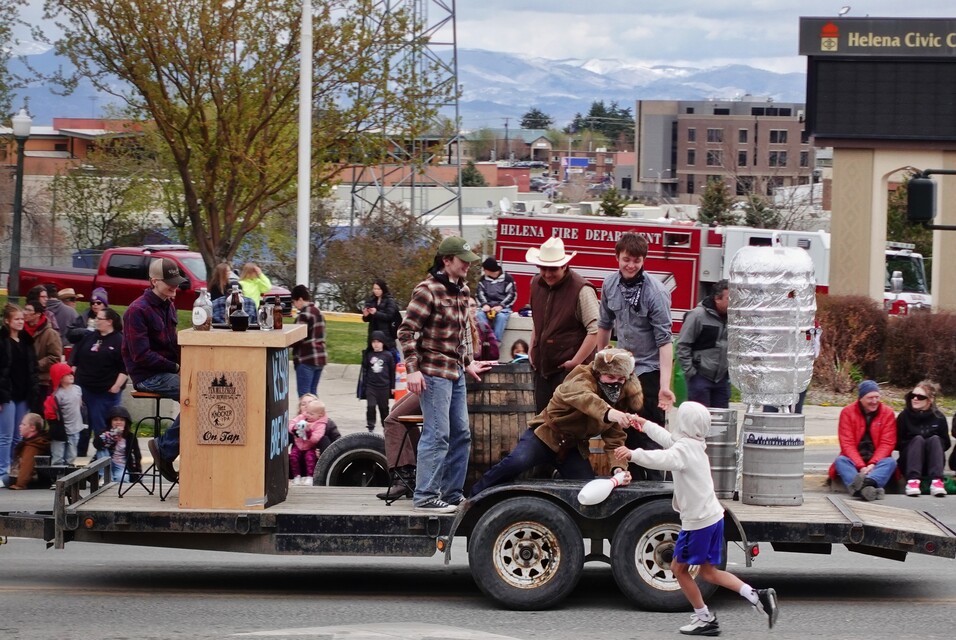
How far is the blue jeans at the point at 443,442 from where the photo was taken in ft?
28.2

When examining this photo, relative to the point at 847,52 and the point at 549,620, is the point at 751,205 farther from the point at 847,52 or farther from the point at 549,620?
the point at 549,620

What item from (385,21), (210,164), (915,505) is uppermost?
(385,21)

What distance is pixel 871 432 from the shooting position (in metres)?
13.5

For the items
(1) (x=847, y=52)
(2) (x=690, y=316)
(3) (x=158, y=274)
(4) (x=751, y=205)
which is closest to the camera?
(3) (x=158, y=274)

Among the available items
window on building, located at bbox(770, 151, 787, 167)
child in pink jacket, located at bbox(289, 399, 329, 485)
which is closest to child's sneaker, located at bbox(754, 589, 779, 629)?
child in pink jacket, located at bbox(289, 399, 329, 485)

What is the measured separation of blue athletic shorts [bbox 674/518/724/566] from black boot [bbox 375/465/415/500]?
206cm

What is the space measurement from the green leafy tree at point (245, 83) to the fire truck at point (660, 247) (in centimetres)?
561

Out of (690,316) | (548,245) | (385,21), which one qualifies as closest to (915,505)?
(690,316)

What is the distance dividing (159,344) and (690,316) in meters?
4.73

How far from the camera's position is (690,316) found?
1173cm

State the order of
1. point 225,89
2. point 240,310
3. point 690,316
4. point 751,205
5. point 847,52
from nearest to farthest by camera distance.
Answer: point 240,310, point 690,316, point 225,89, point 847,52, point 751,205

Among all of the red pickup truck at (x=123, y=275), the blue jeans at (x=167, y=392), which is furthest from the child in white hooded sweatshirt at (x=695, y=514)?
the red pickup truck at (x=123, y=275)

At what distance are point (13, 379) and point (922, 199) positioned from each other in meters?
9.12

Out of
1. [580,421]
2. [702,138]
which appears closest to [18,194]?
[580,421]
